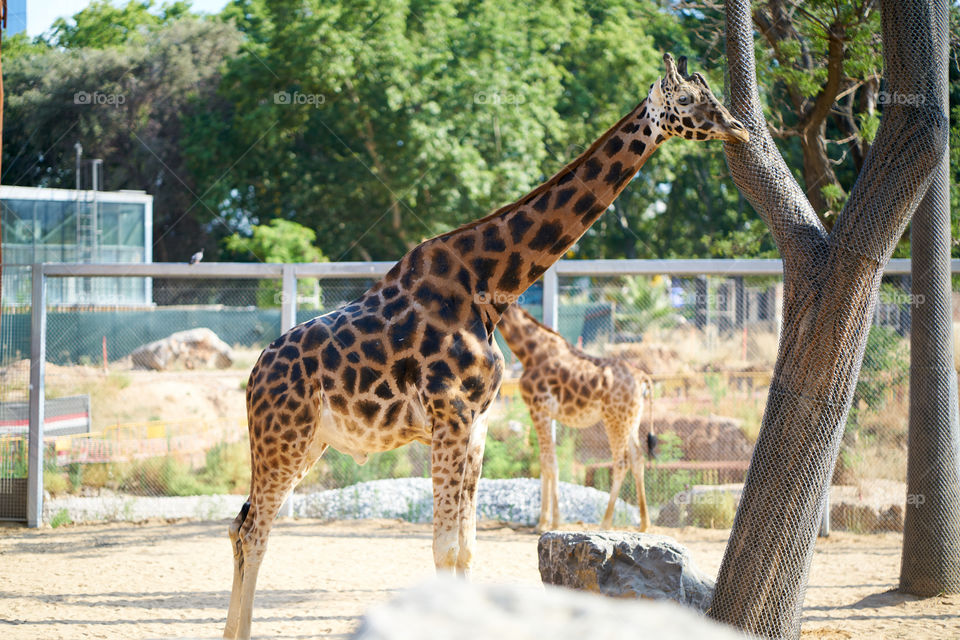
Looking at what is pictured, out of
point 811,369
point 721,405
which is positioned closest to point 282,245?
point 721,405

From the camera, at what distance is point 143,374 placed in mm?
10867

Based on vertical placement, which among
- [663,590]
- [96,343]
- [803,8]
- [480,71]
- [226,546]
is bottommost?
[226,546]

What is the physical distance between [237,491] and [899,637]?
745cm

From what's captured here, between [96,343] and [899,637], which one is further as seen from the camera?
[96,343]

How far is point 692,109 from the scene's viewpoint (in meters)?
4.57

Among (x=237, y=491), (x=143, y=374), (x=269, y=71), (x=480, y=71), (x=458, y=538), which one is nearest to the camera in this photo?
(x=458, y=538)

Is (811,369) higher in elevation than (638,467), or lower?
higher

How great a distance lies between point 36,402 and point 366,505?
3.78 metres

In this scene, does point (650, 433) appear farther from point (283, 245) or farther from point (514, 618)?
point (283, 245)

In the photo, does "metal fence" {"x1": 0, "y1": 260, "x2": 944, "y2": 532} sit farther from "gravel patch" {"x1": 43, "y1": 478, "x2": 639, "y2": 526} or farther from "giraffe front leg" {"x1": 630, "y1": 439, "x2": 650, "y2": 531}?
"giraffe front leg" {"x1": 630, "y1": 439, "x2": 650, "y2": 531}

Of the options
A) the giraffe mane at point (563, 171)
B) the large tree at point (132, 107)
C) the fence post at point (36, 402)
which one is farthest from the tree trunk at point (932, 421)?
the large tree at point (132, 107)

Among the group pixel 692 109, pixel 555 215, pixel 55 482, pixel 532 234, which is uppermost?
pixel 692 109

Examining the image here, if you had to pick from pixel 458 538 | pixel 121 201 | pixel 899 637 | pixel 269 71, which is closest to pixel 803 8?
pixel 899 637

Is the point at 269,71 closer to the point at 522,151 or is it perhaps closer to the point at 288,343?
the point at 522,151
